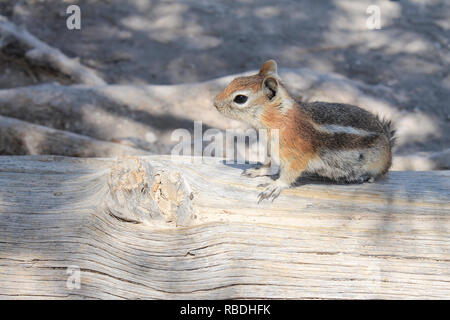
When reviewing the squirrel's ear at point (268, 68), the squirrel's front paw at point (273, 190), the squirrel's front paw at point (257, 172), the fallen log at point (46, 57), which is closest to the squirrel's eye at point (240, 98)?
the squirrel's ear at point (268, 68)

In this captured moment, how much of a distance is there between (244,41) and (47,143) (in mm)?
4184

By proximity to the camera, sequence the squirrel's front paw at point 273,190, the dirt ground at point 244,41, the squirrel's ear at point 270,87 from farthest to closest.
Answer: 1. the dirt ground at point 244,41
2. the squirrel's ear at point 270,87
3. the squirrel's front paw at point 273,190

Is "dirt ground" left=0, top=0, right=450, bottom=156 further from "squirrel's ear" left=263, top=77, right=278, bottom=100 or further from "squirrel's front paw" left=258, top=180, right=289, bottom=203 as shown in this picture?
"squirrel's front paw" left=258, top=180, right=289, bottom=203

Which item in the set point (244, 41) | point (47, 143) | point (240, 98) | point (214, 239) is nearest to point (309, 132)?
point (240, 98)

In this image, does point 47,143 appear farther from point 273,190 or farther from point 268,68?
point 273,190

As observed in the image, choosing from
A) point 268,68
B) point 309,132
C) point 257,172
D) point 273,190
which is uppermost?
point 268,68

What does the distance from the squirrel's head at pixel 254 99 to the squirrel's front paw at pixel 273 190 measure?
48cm

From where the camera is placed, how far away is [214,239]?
282 cm

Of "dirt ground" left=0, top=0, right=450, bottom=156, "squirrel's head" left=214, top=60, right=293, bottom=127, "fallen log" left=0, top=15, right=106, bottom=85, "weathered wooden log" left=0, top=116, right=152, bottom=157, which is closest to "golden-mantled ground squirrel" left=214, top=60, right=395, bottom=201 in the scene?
"squirrel's head" left=214, top=60, right=293, bottom=127

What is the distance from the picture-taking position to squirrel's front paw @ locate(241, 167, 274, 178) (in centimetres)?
340

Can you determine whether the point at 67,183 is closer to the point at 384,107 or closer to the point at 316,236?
the point at 316,236

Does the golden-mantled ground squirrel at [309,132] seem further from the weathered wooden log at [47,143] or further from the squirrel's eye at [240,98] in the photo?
the weathered wooden log at [47,143]

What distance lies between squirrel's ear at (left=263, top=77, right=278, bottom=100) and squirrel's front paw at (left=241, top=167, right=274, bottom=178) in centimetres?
56

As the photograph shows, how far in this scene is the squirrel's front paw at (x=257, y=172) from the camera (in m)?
3.40
